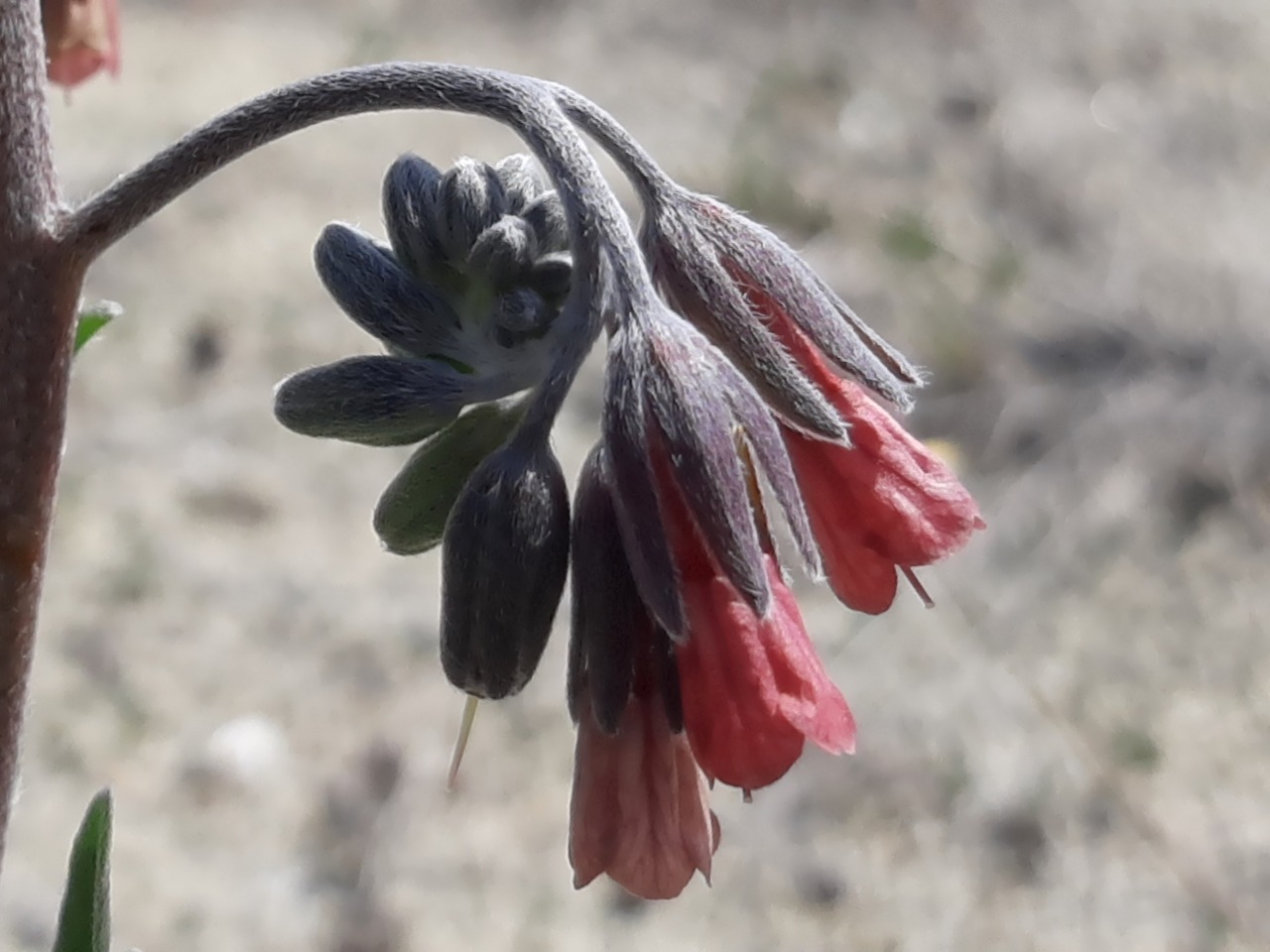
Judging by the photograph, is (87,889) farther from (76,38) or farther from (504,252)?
(76,38)

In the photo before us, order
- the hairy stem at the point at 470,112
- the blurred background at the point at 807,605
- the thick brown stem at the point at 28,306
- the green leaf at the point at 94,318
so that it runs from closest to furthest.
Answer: the hairy stem at the point at 470,112
the thick brown stem at the point at 28,306
the green leaf at the point at 94,318
the blurred background at the point at 807,605

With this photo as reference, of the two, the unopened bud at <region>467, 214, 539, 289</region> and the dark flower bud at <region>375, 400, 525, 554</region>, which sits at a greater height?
the unopened bud at <region>467, 214, 539, 289</region>

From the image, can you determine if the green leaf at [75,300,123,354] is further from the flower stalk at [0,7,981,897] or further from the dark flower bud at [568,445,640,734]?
the dark flower bud at [568,445,640,734]

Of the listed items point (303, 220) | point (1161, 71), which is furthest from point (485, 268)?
point (1161, 71)

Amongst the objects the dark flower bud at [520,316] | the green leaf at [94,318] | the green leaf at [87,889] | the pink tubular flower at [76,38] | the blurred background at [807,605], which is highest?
the dark flower bud at [520,316]

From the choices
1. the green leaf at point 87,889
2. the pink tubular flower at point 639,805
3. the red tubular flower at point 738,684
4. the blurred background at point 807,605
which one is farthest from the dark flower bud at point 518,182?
the blurred background at point 807,605

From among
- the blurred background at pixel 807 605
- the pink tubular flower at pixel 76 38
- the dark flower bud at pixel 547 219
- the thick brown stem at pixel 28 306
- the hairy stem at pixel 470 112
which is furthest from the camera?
the blurred background at pixel 807 605

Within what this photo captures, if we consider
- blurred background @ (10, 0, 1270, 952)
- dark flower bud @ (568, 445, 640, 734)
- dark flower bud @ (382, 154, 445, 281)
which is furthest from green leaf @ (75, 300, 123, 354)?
blurred background @ (10, 0, 1270, 952)

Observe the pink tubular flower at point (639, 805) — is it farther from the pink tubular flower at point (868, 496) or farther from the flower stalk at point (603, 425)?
the pink tubular flower at point (868, 496)
